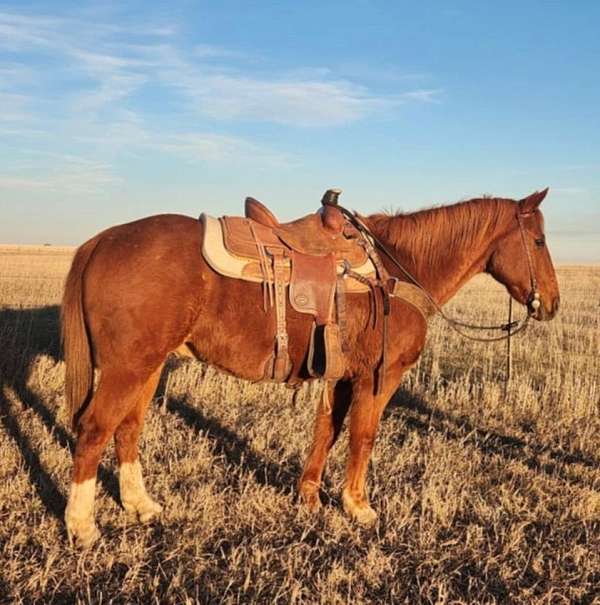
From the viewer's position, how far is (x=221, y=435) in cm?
575

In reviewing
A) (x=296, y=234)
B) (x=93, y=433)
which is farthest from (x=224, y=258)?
(x=93, y=433)

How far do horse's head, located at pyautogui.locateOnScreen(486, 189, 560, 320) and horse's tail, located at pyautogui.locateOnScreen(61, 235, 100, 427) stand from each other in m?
3.10

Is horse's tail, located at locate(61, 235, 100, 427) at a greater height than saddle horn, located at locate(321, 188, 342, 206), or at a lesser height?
lesser

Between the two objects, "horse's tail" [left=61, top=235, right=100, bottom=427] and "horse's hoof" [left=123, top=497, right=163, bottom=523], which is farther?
"horse's hoof" [left=123, top=497, right=163, bottom=523]

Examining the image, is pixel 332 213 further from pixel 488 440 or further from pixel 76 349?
pixel 488 440

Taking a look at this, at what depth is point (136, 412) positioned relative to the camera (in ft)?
14.1

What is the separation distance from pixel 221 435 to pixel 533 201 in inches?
138

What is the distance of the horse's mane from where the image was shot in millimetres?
4629

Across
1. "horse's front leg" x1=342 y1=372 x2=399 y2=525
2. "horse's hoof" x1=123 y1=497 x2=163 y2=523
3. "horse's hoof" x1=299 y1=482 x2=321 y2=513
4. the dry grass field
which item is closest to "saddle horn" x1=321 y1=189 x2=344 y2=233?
"horse's front leg" x1=342 y1=372 x2=399 y2=525

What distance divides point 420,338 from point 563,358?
6460 mm

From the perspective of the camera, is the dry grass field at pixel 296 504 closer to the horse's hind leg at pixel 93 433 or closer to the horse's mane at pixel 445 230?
the horse's hind leg at pixel 93 433

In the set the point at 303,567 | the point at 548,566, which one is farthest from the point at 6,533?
the point at 548,566

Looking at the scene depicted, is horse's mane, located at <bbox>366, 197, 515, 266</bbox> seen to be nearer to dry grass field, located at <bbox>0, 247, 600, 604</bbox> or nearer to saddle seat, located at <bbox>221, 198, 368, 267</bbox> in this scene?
saddle seat, located at <bbox>221, 198, 368, 267</bbox>

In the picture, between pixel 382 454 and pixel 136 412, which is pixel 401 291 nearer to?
pixel 382 454
